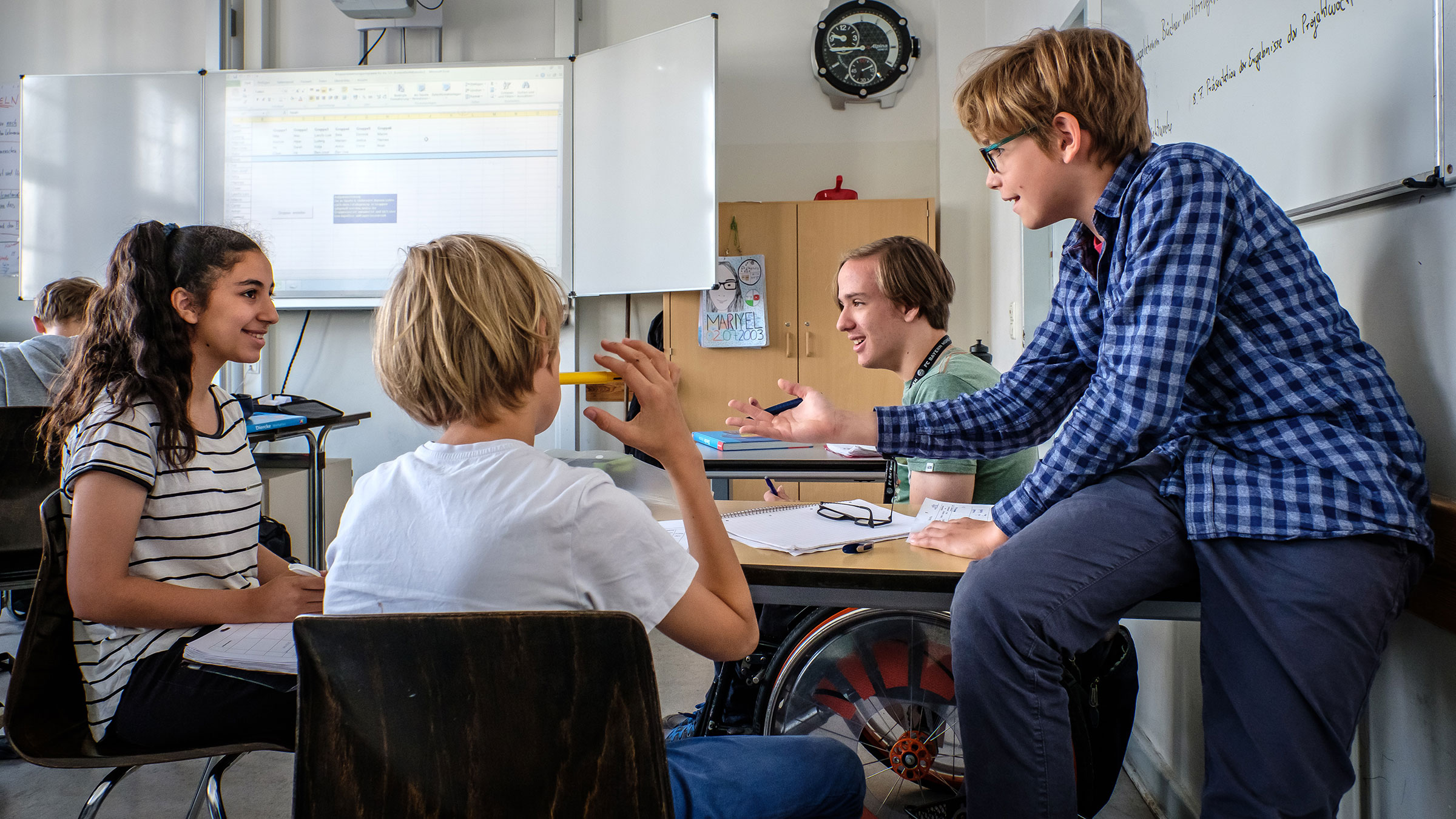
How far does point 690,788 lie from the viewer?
816 mm

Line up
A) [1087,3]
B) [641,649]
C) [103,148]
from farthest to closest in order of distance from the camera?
[103,148]
[1087,3]
[641,649]

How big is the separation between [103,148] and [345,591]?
14.7 feet

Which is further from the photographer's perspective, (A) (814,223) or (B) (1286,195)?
(A) (814,223)

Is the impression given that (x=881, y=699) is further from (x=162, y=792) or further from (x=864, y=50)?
(x=864, y=50)

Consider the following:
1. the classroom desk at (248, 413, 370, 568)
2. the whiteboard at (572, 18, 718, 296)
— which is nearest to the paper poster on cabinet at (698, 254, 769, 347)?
the whiteboard at (572, 18, 718, 296)

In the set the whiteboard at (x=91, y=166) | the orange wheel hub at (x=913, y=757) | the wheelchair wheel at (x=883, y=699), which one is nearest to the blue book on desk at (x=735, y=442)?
the wheelchair wheel at (x=883, y=699)

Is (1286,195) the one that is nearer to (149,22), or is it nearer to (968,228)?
A: (968,228)

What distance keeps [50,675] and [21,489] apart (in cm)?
93

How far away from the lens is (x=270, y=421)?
260 cm

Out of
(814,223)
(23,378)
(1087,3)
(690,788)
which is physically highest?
(1087,3)

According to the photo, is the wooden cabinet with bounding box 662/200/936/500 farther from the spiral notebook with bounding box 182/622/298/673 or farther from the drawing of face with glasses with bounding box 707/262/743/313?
the spiral notebook with bounding box 182/622/298/673

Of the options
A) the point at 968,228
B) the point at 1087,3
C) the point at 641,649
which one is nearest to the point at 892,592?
the point at 641,649

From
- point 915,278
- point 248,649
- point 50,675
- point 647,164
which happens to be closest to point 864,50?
point 647,164

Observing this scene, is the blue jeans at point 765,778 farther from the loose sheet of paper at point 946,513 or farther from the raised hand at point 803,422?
the raised hand at point 803,422
